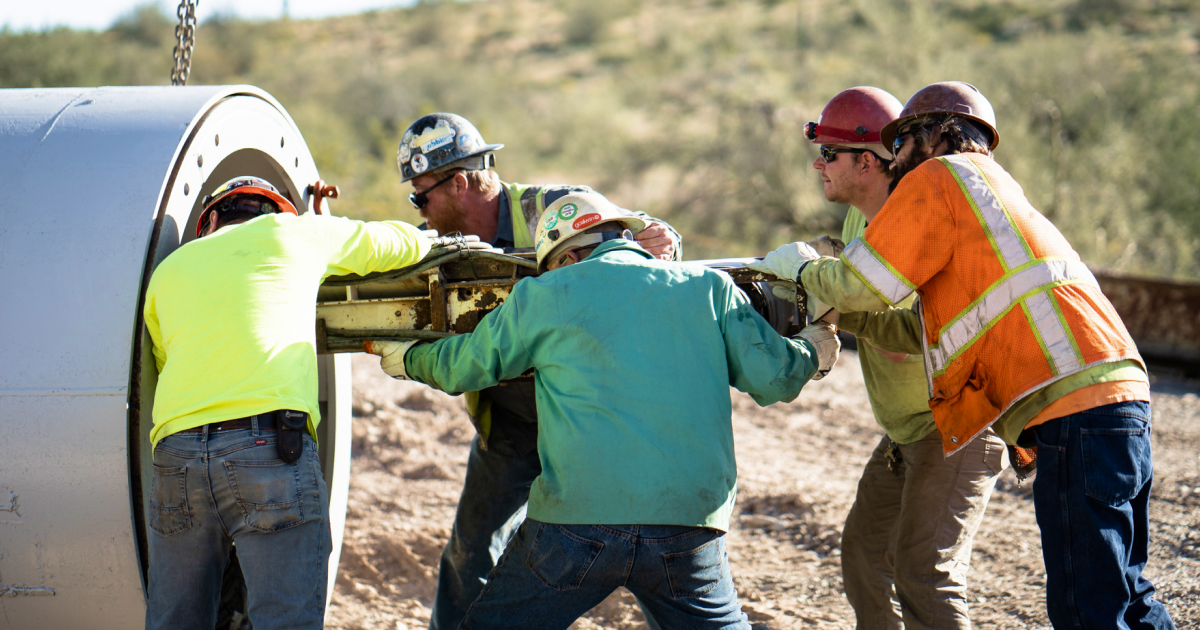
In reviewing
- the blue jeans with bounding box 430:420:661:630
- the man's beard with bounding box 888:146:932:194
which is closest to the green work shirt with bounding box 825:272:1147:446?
the man's beard with bounding box 888:146:932:194

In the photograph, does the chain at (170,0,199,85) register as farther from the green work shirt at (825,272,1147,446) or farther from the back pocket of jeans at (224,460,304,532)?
the green work shirt at (825,272,1147,446)

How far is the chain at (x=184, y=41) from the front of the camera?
3.85 metres

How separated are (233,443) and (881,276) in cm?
185

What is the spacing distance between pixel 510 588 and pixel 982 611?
98.0 inches

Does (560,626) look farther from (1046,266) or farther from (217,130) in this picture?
(217,130)

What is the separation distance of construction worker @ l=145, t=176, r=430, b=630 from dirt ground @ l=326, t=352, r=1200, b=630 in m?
1.68

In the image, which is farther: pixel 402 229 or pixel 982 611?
pixel 982 611

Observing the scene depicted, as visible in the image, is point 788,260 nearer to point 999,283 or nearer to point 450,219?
point 999,283

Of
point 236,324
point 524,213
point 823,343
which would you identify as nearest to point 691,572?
point 823,343

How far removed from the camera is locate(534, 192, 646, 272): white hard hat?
2783 mm

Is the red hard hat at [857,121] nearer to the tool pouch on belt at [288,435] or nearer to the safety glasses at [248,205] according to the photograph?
the safety glasses at [248,205]

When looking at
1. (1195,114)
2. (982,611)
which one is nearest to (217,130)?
(982,611)

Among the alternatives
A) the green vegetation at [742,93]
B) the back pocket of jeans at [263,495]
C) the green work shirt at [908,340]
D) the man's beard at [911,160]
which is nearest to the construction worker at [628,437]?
the green work shirt at [908,340]

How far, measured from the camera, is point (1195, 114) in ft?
41.3
